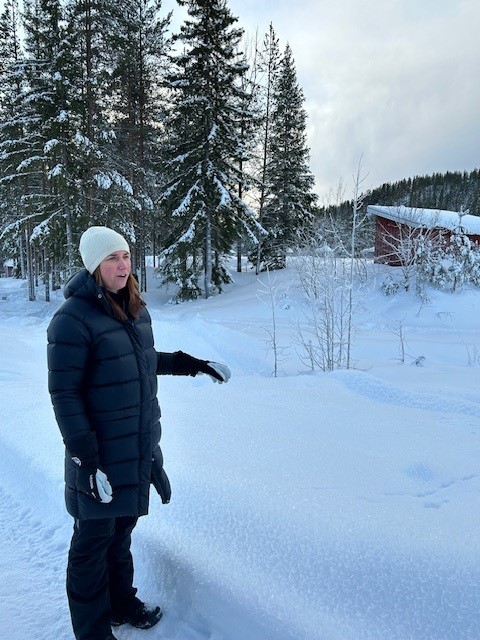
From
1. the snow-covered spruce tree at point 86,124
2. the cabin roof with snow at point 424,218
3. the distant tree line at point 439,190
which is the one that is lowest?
the cabin roof with snow at point 424,218

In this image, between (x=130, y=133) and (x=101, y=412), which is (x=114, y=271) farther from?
(x=130, y=133)

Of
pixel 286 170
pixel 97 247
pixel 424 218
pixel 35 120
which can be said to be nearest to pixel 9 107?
pixel 35 120

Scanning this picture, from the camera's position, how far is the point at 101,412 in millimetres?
1802

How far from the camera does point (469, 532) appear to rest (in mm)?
2055

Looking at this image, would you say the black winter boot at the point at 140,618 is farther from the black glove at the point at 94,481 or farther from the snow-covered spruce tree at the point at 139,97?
the snow-covered spruce tree at the point at 139,97

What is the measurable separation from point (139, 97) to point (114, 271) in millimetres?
21025

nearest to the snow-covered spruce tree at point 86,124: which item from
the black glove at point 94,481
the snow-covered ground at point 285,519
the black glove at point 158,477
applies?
the snow-covered ground at point 285,519

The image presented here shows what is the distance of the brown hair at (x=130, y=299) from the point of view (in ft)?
6.19

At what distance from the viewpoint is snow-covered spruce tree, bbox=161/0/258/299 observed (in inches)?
704

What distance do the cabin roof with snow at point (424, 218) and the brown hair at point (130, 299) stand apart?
57.6 ft

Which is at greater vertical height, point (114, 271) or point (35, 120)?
point (35, 120)

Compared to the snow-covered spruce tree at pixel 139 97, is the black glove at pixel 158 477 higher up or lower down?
lower down

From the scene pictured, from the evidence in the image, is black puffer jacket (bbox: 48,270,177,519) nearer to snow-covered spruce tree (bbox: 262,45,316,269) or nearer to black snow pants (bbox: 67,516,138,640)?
black snow pants (bbox: 67,516,138,640)

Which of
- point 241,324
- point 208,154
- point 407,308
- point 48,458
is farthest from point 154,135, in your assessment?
point 48,458
